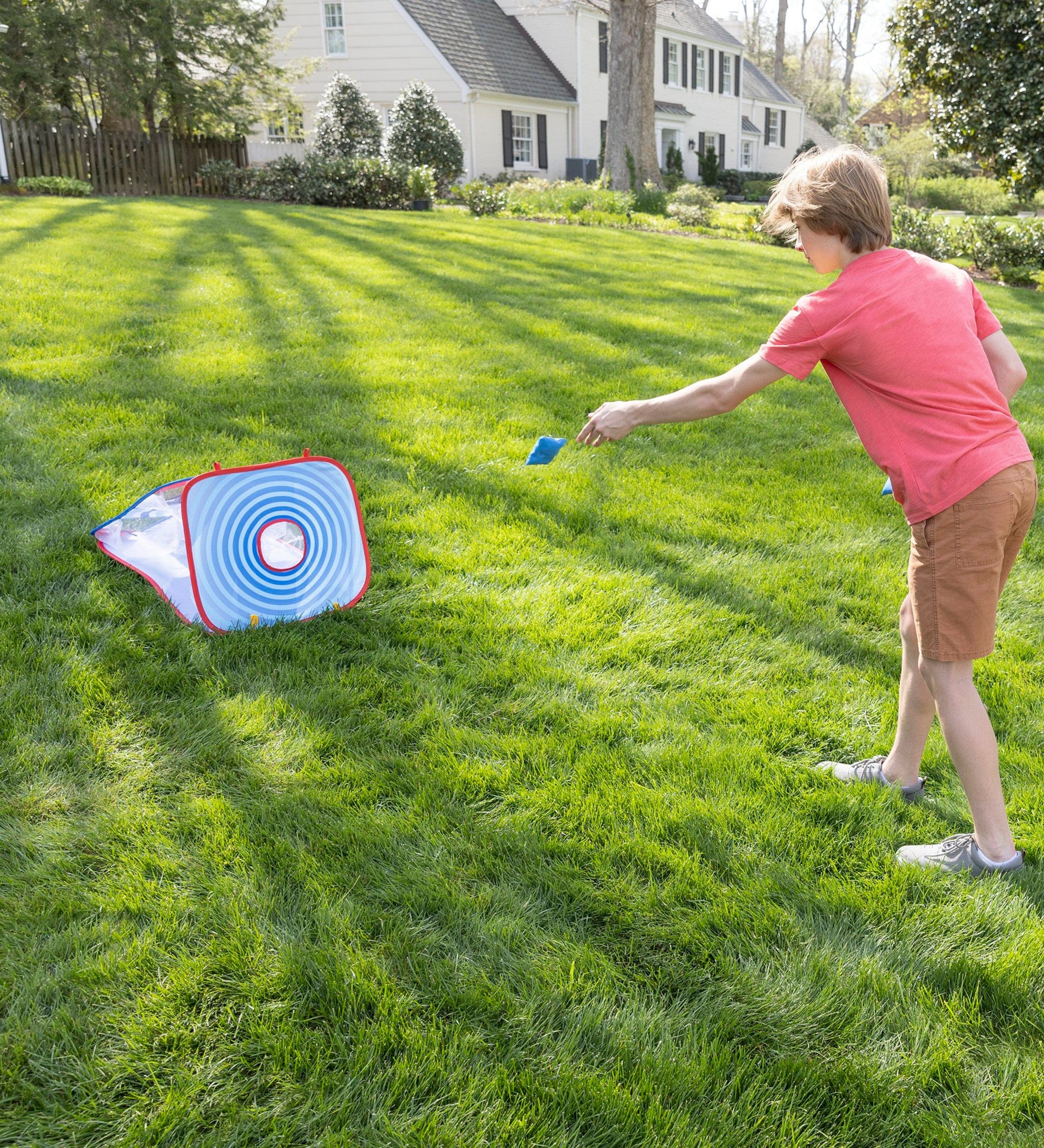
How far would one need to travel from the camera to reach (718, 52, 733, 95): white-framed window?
133 feet

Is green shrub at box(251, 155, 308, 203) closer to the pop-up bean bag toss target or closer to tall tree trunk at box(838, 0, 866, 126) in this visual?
the pop-up bean bag toss target

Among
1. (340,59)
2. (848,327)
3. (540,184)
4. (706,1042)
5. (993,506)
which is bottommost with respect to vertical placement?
(706,1042)

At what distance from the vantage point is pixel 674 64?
122 ft

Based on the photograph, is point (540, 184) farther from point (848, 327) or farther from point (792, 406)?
point (848, 327)

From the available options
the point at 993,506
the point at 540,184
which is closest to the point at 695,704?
the point at 993,506

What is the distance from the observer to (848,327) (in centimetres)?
231

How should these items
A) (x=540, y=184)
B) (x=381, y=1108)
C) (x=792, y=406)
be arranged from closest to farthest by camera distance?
(x=381, y=1108), (x=792, y=406), (x=540, y=184)

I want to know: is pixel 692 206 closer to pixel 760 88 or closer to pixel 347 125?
pixel 347 125

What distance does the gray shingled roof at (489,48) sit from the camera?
2669cm

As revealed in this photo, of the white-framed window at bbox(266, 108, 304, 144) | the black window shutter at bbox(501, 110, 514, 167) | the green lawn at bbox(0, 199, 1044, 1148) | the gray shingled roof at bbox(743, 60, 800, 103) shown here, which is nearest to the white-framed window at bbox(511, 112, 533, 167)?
the black window shutter at bbox(501, 110, 514, 167)

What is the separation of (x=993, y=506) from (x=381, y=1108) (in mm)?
1898

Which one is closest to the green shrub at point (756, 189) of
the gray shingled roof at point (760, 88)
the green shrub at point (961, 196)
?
the green shrub at point (961, 196)

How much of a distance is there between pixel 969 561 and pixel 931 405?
394mm

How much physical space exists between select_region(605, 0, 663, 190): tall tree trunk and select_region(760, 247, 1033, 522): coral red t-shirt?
20335 millimetres
